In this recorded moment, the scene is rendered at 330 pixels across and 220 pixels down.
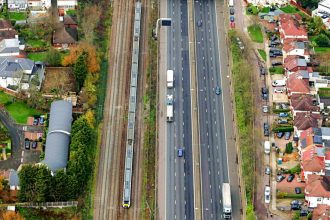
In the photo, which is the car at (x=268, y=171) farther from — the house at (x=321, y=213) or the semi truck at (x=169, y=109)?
the semi truck at (x=169, y=109)

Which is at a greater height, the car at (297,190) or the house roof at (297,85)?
the house roof at (297,85)

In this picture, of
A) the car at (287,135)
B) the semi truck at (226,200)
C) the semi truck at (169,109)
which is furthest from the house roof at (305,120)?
the semi truck at (169,109)

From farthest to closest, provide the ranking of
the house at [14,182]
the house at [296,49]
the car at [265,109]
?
the house at [296,49] < the car at [265,109] < the house at [14,182]

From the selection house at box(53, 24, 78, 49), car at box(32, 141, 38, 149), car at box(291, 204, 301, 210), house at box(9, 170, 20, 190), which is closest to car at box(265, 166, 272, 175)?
car at box(291, 204, 301, 210)

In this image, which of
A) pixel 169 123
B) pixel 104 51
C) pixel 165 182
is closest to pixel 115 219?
pixel 165 182

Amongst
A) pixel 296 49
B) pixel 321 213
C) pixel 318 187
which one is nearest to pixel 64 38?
pixel 296 49

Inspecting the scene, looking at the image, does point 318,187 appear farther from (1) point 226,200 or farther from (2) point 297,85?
(2) point 297,85
